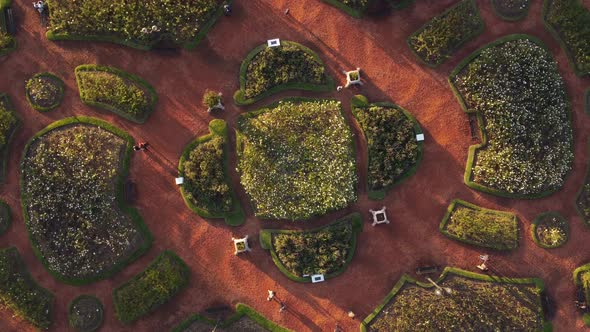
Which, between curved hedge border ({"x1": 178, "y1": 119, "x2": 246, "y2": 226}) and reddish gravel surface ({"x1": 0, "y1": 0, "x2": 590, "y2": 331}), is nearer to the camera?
curved hedge border ({"x1": 178, "y1": 119, "x2": 246, "y2": 226})

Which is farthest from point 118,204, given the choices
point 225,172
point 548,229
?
point 548,229

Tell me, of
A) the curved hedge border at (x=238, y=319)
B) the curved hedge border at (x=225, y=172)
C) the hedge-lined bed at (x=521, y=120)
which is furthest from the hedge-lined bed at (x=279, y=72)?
the curved hedge border at (x=238, y=319)

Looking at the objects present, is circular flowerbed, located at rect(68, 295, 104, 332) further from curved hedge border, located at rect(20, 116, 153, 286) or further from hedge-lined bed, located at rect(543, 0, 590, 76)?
hedge-lined bed, located at rect(543, 0, 590, 76)

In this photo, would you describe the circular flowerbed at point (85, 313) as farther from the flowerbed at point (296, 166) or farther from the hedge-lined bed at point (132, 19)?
the hedge-lined bed at point (132, 19)

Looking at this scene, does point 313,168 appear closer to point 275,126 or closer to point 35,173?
point 275,126

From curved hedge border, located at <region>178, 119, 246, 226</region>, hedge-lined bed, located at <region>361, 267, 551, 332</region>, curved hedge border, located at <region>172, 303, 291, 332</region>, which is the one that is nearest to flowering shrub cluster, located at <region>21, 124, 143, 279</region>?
curved hedge border, located at <region>178, 119, 246, 226</region>

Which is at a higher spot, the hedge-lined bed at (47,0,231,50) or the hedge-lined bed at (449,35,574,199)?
the hedge-lined bed at (47,0,231,50)
